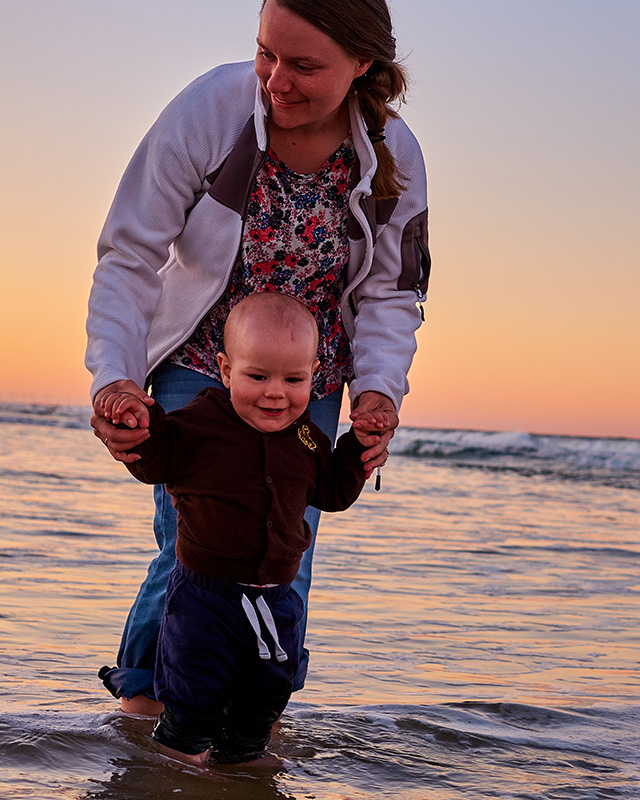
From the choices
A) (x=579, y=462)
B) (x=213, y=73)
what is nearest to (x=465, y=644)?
(x=213, y=73)

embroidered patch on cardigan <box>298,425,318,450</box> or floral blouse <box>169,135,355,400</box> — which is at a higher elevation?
floral blouse <box>169,135,355,400</box>

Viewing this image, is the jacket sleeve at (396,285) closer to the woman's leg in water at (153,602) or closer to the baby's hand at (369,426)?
the baby's hand at (369,426)

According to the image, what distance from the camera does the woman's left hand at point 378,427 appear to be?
8.34 feet

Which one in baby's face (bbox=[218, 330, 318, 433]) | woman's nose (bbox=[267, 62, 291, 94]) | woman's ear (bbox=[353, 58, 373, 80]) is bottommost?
baby's face (bbox=[218, 330, 318, 433])

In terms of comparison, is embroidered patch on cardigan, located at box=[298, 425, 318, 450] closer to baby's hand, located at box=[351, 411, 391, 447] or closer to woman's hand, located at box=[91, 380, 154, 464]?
baby's hand, located at box=[351, 411, 391, 447]

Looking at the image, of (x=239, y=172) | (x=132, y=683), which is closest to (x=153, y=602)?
(x=132, y=683)

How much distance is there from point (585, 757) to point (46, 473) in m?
8.07

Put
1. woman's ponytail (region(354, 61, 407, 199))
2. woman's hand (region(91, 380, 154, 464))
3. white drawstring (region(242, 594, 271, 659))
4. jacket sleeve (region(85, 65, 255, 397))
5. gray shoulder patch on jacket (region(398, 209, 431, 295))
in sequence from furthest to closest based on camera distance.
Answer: gray shoulder patch on jacket (region(398, 209, 431, 295)) → woman's ponytail (region(354, 61, 407, 199)) → jacket sleeve (region(85, 65, 255, 397)) → white drawstring (region(242, 594, 271, 659)) → woman's hand (region(91, 380, 154, 464))

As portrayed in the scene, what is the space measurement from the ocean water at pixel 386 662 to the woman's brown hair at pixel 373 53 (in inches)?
61.7

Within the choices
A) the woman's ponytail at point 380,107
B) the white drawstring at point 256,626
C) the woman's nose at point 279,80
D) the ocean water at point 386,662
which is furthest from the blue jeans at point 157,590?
Answer: the woman's nose at point 279,80

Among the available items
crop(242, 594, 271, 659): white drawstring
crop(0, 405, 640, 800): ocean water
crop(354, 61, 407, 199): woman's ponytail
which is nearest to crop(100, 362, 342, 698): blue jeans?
crop(0, 405, 640, 800): ocean water

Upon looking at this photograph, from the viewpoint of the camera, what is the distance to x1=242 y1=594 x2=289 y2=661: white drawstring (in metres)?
2.36

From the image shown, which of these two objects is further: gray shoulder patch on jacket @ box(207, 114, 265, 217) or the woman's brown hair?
gray shoulder patch on jacket @ box(207, 114, 265, 217)

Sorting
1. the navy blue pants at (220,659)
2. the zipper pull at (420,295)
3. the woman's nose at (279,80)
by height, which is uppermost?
the woman's nose at (279,80)
